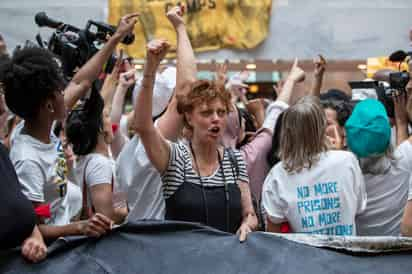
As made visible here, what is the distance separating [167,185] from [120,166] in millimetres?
292

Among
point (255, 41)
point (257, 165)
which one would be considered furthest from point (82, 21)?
point (257, 165)

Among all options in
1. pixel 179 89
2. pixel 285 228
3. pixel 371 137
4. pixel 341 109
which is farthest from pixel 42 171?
pixel 341 109

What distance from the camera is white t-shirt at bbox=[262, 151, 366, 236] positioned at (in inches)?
109

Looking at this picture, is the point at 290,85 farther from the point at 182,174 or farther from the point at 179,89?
the point at 182,174

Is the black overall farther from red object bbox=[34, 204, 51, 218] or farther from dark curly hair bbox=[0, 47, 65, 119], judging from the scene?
dark curly hair bbox=[0, 47, 65, 119]

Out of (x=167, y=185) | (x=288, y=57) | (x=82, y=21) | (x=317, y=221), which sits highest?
(x=82, y=21)

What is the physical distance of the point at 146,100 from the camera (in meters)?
2.52

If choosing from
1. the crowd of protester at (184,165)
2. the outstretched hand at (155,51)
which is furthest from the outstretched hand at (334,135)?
the outstretched hand at (155,51)

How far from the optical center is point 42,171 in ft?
8.00

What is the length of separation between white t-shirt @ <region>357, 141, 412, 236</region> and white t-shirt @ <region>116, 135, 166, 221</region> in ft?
3.27

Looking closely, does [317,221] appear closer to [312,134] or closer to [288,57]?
[312,134]

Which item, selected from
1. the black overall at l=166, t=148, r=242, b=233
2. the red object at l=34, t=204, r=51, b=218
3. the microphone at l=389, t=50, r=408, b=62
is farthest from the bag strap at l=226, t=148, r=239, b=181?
the microphone at l=389, t=50, r=408, b=62

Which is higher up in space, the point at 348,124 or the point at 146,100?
the point at 146,100

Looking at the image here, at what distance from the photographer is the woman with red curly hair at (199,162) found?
2521 millimetres
